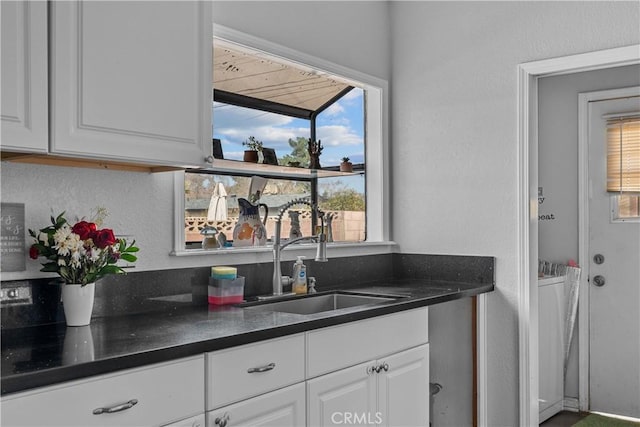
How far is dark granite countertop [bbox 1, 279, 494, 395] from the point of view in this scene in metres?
1.42

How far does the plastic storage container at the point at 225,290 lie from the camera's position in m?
2.46

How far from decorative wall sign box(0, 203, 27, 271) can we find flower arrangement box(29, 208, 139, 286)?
39 millimetres

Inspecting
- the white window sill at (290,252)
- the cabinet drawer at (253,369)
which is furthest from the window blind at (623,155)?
the cabinet drawer at (253,369)

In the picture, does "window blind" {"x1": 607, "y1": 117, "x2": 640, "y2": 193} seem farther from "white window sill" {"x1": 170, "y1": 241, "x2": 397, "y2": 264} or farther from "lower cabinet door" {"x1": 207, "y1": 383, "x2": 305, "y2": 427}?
"lower cabinet door" {"x1": 207, "y1": 383, "x2": 305, "y2": 427}

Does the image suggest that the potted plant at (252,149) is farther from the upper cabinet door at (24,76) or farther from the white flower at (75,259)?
the upper cabinet door at (24,76)

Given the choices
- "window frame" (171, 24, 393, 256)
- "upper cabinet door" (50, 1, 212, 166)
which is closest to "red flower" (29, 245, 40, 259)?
"upper cabinet door" (50, 1, 212, 166)

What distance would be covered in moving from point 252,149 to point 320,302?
2.66 ft

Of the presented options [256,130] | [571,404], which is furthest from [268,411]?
[571,404]

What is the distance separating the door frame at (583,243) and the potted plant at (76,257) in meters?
3.06

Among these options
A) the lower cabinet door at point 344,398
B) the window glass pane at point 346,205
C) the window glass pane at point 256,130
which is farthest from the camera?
the window glass pane at point 346,205

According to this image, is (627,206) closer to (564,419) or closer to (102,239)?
(564,419)

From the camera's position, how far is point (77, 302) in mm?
1932

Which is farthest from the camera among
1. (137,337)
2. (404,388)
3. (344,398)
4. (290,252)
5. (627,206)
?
(627,206)

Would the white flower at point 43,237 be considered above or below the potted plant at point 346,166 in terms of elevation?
below
